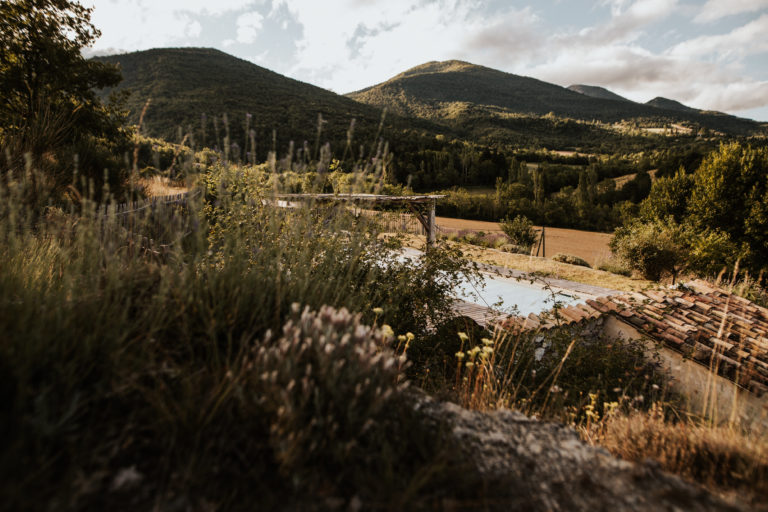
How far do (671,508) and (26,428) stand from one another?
1.77m

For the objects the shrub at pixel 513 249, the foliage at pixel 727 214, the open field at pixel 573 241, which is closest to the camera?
the foliage at pixel 727 214

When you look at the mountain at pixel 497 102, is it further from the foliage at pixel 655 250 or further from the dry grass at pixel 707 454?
the dry grass at pixel 707 454

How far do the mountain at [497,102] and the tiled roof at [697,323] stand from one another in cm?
6942

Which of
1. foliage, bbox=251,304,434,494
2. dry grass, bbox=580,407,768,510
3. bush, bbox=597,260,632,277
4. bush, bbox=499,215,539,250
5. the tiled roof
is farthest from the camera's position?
bush, bbox=499,215,539,250

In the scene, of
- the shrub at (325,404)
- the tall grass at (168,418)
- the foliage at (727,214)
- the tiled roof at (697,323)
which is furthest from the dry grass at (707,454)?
the foliage at (727,214)

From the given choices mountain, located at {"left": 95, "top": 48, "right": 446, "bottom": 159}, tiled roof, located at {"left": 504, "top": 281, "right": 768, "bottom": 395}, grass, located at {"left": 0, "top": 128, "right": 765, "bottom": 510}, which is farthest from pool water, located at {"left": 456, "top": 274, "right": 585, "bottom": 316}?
mountain, located at {"left": 95, "top": 48, "right": 446, "bottom": 159}

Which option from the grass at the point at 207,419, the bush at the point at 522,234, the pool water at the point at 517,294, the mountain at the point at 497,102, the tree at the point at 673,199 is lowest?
the pool water at the point at 517,294

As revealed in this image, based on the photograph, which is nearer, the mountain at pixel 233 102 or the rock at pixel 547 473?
the rock at pixel 547 473

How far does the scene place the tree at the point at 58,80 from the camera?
5.92 meters

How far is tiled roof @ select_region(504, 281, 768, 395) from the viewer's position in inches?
171

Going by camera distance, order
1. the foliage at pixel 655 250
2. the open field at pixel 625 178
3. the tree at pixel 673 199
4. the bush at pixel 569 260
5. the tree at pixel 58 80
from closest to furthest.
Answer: the tree at pixel 58 80 < the foliage at pixel 655 250 < the tree at pixel 673 199 < the bush at pixel 569 260 < the open field at pixel 625 178

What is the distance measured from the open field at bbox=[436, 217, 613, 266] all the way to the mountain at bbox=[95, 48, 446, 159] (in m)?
11.1

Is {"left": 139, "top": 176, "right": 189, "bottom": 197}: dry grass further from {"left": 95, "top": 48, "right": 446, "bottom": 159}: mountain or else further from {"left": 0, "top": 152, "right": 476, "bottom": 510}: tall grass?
{"left": 95, "top": 48, "right": 446, "bottom": 159}: mountain

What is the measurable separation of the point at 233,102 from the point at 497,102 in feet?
286
